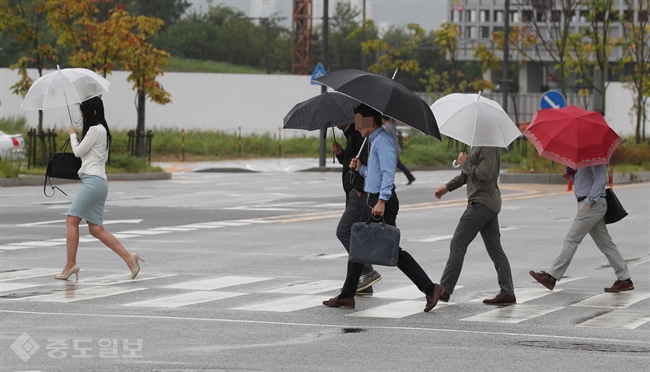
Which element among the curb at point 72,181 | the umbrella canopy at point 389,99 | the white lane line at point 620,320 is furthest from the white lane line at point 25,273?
the curb at point 72,181

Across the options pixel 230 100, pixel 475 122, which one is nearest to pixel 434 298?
pixel 475 122

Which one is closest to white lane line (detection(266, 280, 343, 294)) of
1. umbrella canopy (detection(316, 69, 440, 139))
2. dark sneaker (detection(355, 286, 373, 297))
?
dark sneaker (detection(355, 286, 373, 297))

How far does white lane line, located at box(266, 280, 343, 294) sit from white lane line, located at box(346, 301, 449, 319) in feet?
3.41

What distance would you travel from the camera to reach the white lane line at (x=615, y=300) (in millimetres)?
11211

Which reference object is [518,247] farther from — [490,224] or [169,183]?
[169,183]

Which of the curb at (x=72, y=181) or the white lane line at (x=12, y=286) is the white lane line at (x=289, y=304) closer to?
the white lane line at (x=12, y=286)

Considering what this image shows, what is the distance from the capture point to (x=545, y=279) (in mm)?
12109

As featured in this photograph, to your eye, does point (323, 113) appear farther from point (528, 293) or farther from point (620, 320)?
point (620, 320)

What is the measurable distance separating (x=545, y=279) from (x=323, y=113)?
2810 millimetres

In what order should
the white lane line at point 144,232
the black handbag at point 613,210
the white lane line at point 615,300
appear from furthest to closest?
1. the white lane line at point 144,232
2. the black handbag at point 613,210
3. the white lane line at point 615,300

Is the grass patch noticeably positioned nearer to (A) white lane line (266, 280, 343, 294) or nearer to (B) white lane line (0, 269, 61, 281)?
(B) white lane line (0, 269, 61, 281)

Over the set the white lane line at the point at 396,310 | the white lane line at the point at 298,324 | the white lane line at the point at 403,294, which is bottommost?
the white lane line at the point at 403,294

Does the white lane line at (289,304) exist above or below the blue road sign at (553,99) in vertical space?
below

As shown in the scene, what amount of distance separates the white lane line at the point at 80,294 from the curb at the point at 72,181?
1848 centimetres
